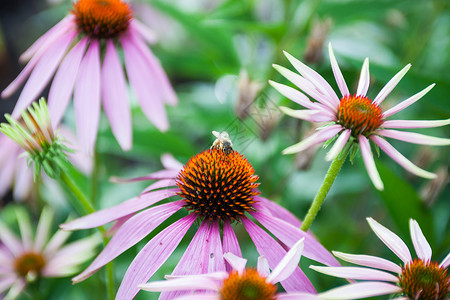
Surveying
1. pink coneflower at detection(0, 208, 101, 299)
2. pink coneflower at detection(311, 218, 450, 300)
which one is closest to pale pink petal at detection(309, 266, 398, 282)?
pink coneflower at detection(311, 218, 450, 300)

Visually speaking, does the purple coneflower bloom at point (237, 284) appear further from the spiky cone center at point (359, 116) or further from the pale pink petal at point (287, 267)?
the spiky cone center at point (359, 116)

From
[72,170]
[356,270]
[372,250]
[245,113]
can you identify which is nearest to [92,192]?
[72,170]

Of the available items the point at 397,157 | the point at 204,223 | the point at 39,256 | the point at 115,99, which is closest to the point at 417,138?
the point at 397,157

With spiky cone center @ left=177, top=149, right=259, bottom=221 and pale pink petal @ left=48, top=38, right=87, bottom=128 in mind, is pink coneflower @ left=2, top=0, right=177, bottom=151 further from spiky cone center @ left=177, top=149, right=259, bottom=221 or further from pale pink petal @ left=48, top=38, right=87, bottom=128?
spiky cone center @ left=177, top=149, right=259, bottom=221

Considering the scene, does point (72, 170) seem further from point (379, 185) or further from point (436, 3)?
point (436, 3)

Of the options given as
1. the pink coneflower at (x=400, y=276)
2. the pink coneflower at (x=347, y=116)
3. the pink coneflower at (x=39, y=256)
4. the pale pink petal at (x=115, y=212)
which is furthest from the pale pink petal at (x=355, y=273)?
the pink coneflower at (x=39, y=256)
